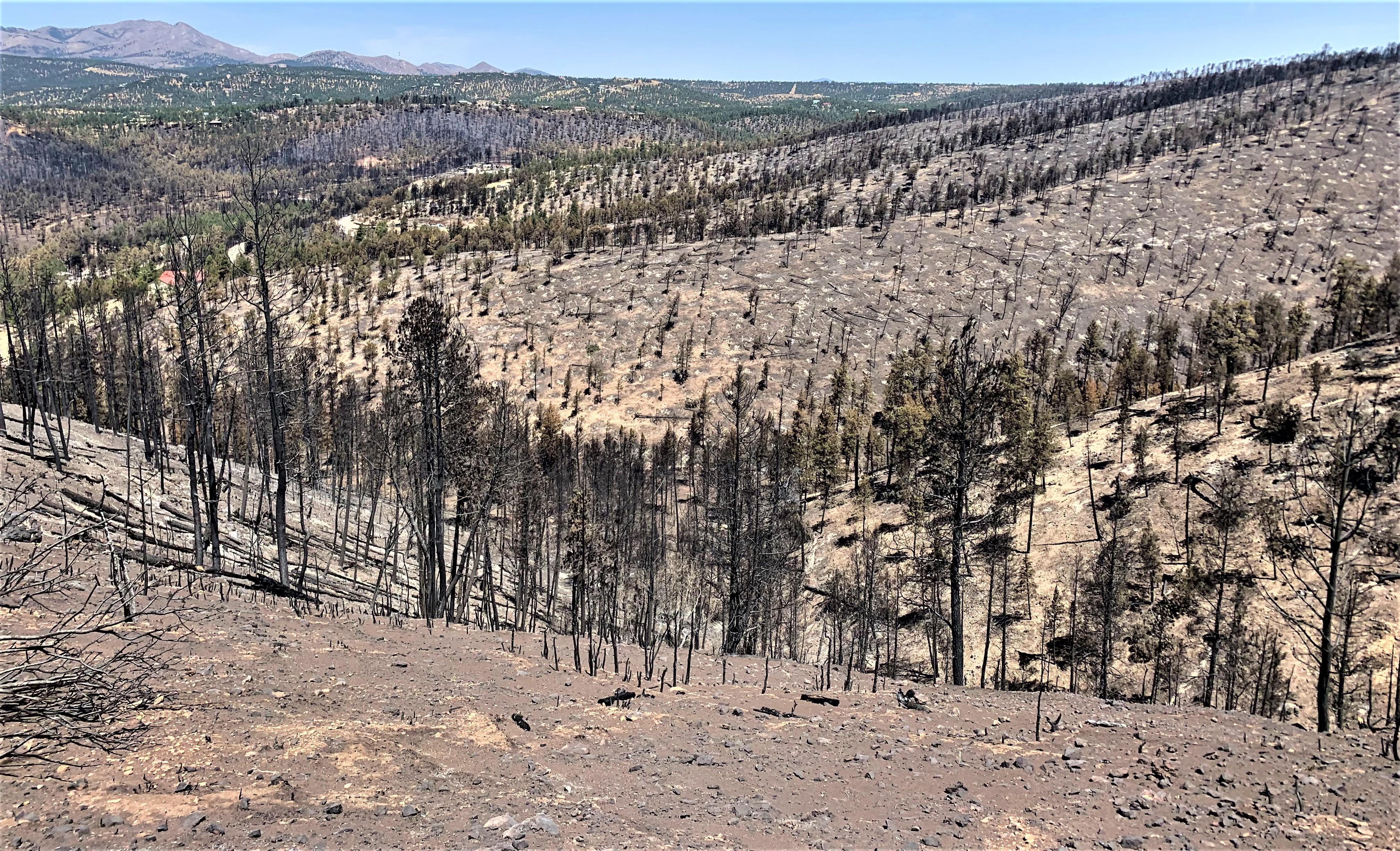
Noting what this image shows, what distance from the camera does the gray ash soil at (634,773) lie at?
8484 mm

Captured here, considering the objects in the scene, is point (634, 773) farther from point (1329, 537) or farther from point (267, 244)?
point (1329, 537)

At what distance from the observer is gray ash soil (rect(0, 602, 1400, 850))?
848 cm

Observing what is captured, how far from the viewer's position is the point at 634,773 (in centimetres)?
1139

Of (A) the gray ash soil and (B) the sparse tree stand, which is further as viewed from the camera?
(B) the sparse tree stand

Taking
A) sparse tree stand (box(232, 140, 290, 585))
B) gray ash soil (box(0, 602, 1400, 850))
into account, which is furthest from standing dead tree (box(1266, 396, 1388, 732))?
sparse tree stand (box(232, 140, 290, 585))

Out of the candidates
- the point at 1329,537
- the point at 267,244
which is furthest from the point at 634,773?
the point at 1329,537

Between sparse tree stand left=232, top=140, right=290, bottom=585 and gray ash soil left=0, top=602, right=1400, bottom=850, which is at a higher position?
sparse tree stand left=232, top=140, right=290, bottom=585

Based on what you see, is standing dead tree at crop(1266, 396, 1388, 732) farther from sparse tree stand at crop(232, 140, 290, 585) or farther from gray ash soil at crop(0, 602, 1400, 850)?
sparse tree stand at crop(232, 140, 290, 585)

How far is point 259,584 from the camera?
80.6ft

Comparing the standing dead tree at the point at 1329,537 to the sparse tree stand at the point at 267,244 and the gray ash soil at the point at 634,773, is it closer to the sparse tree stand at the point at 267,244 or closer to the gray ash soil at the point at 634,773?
the gray ash soil at the point at 634,773

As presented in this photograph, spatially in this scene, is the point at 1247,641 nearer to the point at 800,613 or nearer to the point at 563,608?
the point at 800,613

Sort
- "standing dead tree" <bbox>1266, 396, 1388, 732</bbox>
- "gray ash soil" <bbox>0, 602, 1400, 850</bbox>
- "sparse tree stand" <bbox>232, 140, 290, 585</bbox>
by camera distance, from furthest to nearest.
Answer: "sparse tree stand" <bbox>232, 140, 290, 585</bbox>
"standing dead tree" <bbox>1266, 396, 1388, 732</bbox>
"gray ash soil" <bbox>0, 602, 1400, 850</bbox>

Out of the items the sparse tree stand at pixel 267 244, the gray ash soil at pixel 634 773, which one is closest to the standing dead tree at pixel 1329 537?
the gray ash soil at pixel 634 773

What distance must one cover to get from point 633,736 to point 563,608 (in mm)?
43999
